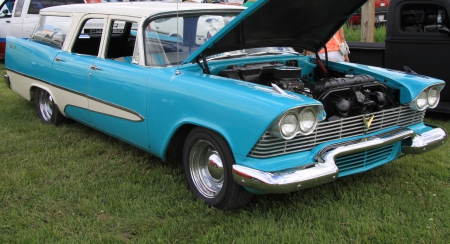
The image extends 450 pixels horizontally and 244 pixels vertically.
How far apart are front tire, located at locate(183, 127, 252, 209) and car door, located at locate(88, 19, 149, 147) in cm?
53

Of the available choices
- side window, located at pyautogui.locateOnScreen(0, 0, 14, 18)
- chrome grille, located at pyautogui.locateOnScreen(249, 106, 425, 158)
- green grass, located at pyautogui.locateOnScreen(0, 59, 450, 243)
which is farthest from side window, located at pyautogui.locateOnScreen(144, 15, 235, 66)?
side window, located at pyautogui.locateOnScreen(0, 0, 14, 18)

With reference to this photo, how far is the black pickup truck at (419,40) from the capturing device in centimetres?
516

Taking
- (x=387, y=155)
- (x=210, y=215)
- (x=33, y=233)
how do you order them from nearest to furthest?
1. (x=33, y=233)
2. (x=210, y=215)
3. (x=387, y=155)

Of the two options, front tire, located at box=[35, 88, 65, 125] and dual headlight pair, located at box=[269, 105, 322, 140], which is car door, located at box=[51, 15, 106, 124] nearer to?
front tire, located at box=[35, 88, 65, 125]

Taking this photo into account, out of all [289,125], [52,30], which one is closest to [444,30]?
[289,125]

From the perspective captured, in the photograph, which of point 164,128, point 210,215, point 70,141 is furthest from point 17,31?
point 210,215

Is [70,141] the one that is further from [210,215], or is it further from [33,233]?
[210,215]

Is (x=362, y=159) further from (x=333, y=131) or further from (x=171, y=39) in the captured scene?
(x=171, y=39)

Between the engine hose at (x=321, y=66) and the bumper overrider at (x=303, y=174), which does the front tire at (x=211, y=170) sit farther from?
the engine hose at (x=321, y=66)

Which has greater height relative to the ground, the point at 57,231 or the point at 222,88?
the point at 222,88

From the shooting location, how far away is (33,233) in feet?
9.48

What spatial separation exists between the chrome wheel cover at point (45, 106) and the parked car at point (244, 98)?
696 mm

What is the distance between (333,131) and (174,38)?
Answer: 1494 millimetres

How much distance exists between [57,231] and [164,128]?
40.1 inches
